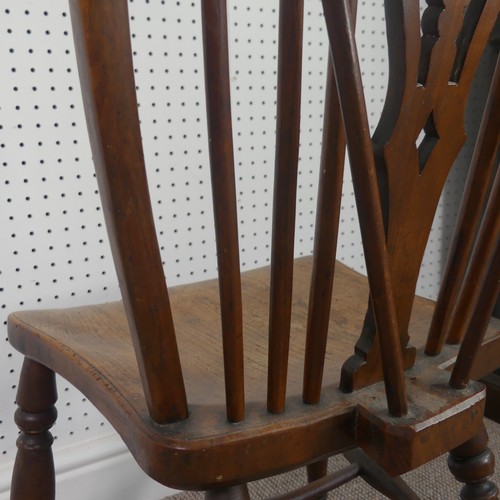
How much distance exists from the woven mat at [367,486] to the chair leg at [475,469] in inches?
21.1

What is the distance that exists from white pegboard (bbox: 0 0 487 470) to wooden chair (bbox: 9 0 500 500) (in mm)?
462

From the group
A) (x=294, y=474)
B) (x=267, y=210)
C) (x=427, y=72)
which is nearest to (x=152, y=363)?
(x=427, y=72)

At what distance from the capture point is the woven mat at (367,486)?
114 cm

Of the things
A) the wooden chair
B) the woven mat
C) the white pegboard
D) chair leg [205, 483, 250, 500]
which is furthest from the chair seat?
the woven mat

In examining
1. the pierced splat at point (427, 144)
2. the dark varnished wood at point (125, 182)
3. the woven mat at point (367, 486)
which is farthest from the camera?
the woven mat at point (367, 486)

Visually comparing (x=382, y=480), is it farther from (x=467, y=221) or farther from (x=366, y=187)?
(x=366, y=187)

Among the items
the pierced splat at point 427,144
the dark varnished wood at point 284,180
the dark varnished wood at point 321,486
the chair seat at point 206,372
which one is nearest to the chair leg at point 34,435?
the chair seat at point 206,372

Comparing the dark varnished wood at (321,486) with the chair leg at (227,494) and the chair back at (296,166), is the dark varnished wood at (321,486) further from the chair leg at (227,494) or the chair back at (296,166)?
the chair back at (296,166)

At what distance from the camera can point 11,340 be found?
27.6 inches

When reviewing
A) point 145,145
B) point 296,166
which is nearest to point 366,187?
point 296,166

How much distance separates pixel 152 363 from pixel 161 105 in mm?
705

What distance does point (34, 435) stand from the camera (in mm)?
746

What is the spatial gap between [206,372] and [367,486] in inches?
29.4

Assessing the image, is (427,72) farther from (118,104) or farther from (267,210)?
(267,210)
